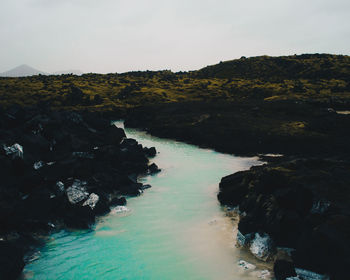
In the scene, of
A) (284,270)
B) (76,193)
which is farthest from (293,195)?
(76,193)

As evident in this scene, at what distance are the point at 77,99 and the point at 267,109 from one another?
5752cm

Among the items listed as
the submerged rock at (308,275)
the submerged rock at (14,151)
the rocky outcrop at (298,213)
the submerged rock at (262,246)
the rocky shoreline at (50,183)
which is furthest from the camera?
the submerged rock at (14,151)

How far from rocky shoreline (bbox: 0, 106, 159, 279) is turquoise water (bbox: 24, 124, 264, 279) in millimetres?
1144

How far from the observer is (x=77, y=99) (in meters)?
91.5

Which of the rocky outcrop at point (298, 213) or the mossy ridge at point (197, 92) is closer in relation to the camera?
the rocky outcrop at point (298, 213)

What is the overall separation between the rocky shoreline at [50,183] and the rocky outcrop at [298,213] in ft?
32.3

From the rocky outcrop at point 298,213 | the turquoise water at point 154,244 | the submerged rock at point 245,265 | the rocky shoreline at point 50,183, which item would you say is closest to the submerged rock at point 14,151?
the rocky shoreline at point 50,183

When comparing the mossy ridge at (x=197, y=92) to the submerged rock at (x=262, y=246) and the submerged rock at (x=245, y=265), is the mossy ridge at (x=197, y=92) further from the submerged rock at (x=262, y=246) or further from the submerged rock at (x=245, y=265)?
the submerged rock at (x=245, y=265)

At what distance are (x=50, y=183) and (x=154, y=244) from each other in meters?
11.2

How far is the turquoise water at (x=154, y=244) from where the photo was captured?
51.4 feet

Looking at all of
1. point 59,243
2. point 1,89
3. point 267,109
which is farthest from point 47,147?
point 1,89

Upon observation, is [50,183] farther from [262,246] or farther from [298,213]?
[298,213]

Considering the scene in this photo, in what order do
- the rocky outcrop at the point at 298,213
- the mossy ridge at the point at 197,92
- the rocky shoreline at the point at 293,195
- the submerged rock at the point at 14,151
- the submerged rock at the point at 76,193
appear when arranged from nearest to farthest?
the rocky outcrop at the point at 298,213 → the rocky shoreline at the point at 293,195 → the submerged rock at the point at 76,193 → the submerged rock at the point at 14,151 → the mossy ridge at the point at 197,92

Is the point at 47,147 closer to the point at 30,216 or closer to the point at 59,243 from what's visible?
the point at 30,216
